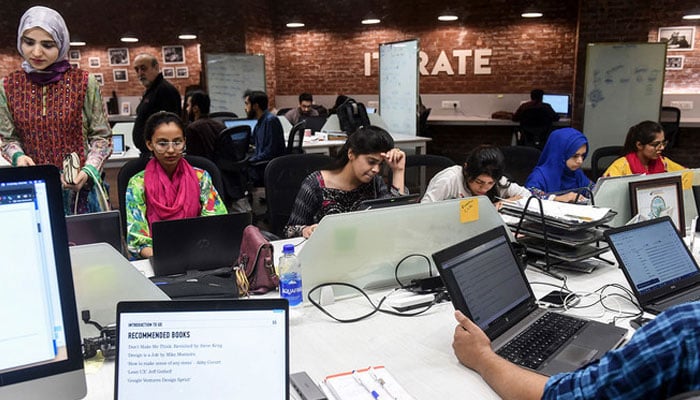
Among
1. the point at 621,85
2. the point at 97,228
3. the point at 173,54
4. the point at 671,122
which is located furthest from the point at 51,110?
the point at 173,54

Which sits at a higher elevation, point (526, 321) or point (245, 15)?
point (245, 15)

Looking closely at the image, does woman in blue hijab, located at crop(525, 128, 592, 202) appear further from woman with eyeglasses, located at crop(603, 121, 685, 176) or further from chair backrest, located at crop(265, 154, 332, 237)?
chair backrest, located at crop(265, 154, 332, 237)

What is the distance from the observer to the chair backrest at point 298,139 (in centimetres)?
524

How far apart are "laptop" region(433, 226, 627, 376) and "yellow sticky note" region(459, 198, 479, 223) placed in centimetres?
28

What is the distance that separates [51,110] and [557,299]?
2205 mm

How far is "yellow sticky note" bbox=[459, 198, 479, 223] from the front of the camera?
182 cm

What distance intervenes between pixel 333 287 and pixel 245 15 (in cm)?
817

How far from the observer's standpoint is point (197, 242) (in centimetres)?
181

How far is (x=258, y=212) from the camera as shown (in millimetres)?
5195

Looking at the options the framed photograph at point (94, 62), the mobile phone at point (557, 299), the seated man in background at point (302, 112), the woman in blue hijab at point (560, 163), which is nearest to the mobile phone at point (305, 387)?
the mobile phone at point (557, 299)

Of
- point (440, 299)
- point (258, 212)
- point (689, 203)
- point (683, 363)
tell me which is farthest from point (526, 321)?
point (258, 212)

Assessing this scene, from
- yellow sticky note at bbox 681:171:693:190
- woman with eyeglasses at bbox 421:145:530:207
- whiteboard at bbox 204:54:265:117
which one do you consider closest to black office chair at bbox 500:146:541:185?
woman with eyeglasses at bbox 421:145:530:207

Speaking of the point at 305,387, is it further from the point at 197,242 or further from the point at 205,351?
the point at 197,242

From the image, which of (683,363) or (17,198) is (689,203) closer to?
(683,363)
